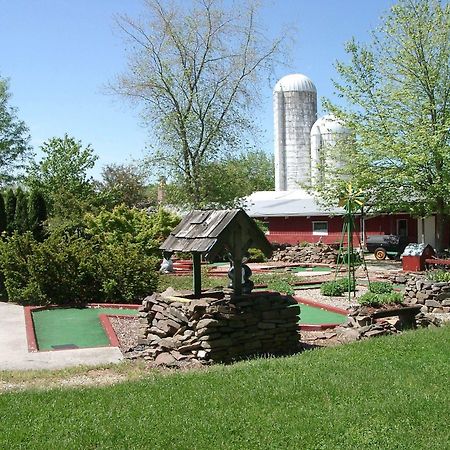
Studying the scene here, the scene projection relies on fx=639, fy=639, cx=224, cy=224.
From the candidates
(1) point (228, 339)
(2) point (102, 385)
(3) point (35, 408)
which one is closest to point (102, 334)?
(1) point (228, 339)

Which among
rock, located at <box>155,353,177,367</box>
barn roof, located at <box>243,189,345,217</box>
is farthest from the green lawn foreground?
barn roof, located at <box>243,189,345,217</box>

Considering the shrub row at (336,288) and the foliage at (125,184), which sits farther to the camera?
the foliage at (125,184)

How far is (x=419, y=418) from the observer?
5.77m

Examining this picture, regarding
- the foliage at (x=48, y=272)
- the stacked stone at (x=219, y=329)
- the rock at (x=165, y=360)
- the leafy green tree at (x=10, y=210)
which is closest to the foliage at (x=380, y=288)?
the stacked stone at (x=219, y=329)

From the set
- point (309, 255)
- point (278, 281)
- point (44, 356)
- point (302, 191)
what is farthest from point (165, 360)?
point (302, 191)

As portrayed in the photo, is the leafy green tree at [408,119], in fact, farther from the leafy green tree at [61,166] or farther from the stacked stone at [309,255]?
the leafy green tree at [61,166]

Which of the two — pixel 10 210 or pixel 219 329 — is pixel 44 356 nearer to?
pixel 219 329

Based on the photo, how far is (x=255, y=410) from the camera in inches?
237

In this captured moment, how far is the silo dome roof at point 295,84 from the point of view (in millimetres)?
50031

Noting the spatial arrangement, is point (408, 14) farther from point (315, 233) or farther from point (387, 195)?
point (315, 233)

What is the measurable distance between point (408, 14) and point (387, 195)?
24.2ft

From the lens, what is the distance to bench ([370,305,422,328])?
11.2 metres

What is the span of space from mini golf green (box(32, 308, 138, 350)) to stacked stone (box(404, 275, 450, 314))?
649 centimetres

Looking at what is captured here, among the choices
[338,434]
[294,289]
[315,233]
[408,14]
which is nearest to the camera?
[338,434]
